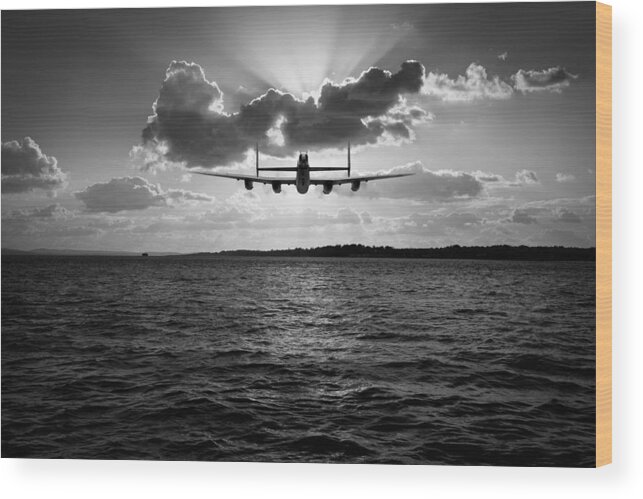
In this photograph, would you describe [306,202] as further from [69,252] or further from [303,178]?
[69,252]

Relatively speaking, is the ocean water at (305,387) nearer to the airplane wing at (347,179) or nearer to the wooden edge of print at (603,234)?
the wooden edge of print at (603,234)

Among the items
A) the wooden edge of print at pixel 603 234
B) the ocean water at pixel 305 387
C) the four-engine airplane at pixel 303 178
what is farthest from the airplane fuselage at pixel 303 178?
the wooden edge of print at pixel 603 234

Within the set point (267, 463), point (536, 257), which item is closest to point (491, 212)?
point (536, 257)

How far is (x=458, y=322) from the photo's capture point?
6.30m

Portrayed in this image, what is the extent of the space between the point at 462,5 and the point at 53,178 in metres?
4.38

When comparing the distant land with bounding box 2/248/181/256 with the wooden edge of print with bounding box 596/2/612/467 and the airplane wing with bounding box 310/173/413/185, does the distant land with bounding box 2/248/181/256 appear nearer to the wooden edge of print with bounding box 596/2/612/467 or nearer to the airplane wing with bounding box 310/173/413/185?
the airplane wing with bounding box 310/173/413/185

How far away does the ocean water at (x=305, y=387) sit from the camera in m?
4.29

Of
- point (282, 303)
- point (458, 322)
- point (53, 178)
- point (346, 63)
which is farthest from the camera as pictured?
point (282, 303)

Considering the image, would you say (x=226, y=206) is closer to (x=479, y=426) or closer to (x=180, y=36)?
(x=180, y=36)

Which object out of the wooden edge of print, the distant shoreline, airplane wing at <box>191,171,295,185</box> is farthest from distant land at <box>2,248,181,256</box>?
the wooden edge of print

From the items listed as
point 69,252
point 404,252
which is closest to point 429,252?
point 404,252

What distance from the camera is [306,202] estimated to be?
507 centimetres

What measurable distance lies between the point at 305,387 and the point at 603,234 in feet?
9.97

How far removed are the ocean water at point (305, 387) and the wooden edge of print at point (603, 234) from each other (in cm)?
9
